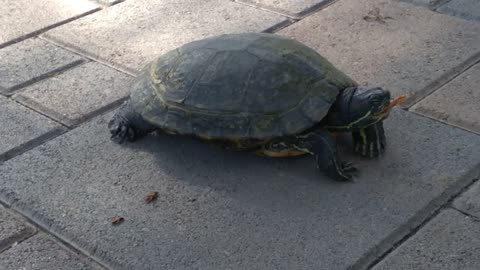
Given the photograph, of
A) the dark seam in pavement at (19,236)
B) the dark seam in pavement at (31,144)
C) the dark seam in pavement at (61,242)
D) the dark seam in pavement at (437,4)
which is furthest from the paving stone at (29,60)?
the dark seam in pavement at (437,4)

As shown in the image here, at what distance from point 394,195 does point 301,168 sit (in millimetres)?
427

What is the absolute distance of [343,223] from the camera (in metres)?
3.00

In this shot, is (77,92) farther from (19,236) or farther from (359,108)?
(359,108)

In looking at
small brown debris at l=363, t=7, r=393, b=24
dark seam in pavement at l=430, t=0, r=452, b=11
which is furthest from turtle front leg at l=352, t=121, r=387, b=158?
dark seam in pavement at l=430, t=0, r=452, b=11

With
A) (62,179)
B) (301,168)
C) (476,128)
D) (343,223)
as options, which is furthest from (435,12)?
(62,179)

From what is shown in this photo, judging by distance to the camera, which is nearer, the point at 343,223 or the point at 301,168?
the point at 343,223

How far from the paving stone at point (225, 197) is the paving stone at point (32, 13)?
147 cm

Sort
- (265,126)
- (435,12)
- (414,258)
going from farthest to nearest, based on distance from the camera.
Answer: (435,12)
(265,126)
(414,258)

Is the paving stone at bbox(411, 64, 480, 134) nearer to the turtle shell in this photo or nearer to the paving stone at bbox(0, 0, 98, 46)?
the turtle shell

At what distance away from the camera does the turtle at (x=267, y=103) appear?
3.22 metres

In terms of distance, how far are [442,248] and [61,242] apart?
1444 millimetres

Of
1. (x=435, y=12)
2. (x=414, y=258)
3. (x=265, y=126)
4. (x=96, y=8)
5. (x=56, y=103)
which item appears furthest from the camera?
(x=96, y=8)

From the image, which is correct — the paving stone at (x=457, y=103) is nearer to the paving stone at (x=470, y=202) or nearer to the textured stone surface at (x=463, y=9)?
the paving stone at (x=470, y=202)

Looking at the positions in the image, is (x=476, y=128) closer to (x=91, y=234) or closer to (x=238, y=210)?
(x=238, y=210)
